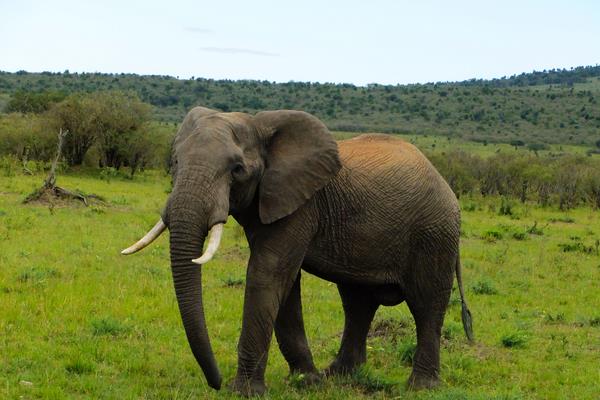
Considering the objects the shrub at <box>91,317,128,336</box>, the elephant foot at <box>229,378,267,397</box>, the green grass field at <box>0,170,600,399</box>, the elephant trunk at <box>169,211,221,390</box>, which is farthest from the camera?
the shrub at <box>91,317,128,336</box>

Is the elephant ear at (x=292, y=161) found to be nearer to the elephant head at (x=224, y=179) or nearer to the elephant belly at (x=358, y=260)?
the elephant head at (x=224, y=179)

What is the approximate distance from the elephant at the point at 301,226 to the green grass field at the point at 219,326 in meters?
0.50

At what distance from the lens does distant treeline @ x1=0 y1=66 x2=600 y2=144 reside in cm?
8694

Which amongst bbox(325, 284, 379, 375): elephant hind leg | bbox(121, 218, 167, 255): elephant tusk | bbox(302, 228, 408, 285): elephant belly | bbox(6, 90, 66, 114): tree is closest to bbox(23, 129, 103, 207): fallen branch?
bbox(325, 284, 379, 375): elephant hind leg

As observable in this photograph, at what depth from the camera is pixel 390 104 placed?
10375 centimetres

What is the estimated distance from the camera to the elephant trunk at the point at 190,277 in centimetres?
575

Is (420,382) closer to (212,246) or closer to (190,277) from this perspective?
(190,277)

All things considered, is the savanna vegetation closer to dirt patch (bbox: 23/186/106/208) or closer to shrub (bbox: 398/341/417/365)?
shrub (bbox: 398/341/417/365)

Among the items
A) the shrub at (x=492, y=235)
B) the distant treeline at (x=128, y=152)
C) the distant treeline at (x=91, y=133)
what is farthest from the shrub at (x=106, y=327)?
the distant treeline at (x=91, y=133)

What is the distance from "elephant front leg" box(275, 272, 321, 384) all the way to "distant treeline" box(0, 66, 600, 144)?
74.4m

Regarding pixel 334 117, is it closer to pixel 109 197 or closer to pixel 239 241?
pixel 109 197

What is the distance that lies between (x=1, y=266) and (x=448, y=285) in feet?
24.5

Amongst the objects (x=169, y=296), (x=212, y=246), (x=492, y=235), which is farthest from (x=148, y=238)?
(x=492, y=235)

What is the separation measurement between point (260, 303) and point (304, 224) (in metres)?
0.76
